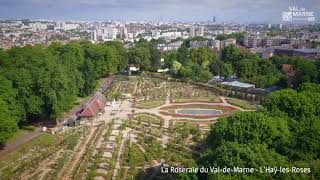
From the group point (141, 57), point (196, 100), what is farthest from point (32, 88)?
point (141, 57)

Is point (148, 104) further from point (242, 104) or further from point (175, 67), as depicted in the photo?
point (175, 67)

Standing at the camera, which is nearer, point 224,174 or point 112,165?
point 224,174

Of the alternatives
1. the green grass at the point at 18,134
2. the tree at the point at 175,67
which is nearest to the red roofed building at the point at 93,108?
the green grass at the point at 18,134

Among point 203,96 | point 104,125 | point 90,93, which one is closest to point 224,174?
point 104,125

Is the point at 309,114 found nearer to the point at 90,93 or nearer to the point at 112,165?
the point at 112,165

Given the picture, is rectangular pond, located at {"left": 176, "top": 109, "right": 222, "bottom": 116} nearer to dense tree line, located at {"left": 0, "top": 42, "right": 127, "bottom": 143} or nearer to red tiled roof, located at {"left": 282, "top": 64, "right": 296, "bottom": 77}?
dense tree line, located at {"left": 0, "top": 42, "right": 127, "bottom": 143}
